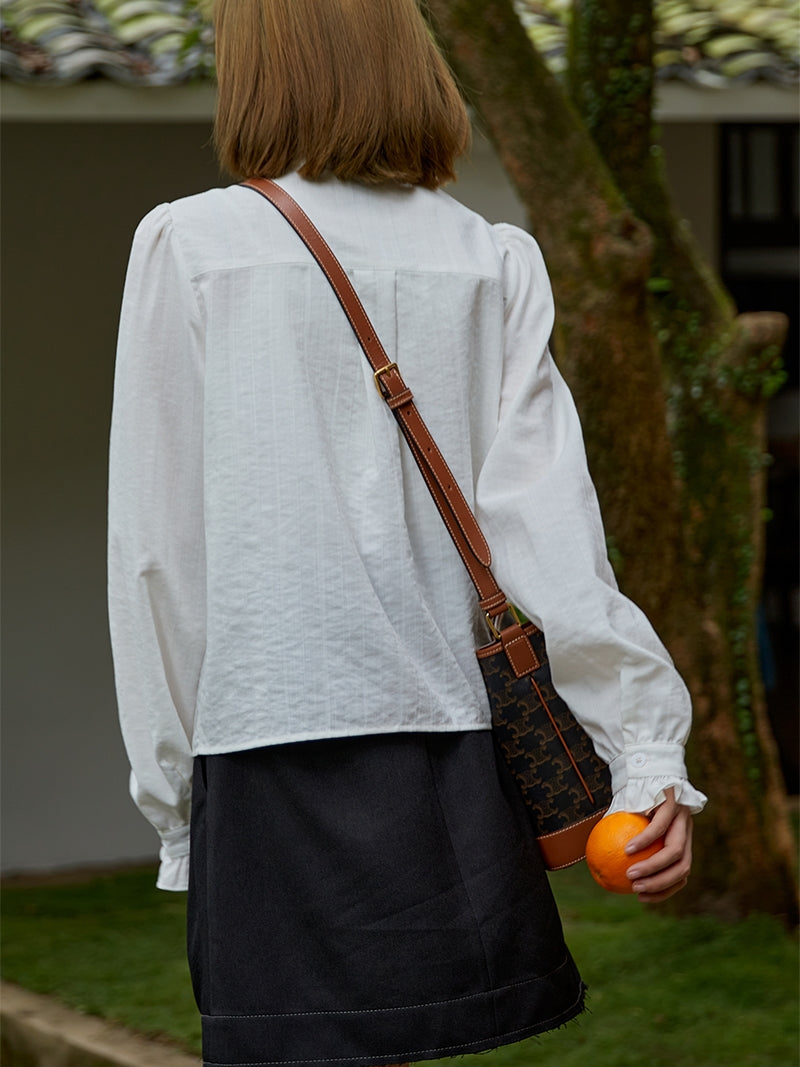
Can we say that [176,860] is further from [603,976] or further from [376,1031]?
[603,976]

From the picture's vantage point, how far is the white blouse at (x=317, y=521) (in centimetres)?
157

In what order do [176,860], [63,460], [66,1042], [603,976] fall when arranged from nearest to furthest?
[176,860] < [66,1042] < [603,976] < [63,460]

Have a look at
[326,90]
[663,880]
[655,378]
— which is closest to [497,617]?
[663,880]

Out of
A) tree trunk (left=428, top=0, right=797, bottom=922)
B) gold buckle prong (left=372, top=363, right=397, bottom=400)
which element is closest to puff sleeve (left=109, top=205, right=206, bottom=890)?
gold buckle prong (left=372, top=363, right=397, bottom=400)

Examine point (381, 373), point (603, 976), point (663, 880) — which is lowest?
point (603, 976)

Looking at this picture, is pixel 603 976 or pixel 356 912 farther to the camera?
pixel 603 976

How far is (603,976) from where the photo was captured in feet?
12.1

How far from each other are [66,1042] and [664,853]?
231 cm

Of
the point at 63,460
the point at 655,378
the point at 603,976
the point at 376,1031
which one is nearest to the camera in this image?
the point at 376,1031

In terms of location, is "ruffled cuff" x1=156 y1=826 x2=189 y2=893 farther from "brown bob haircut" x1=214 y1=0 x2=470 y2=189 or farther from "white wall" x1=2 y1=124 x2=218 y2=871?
"white wall" x1=2 y1=124 x2=218 y2=871

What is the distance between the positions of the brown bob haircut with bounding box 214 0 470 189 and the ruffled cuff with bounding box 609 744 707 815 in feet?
2.50

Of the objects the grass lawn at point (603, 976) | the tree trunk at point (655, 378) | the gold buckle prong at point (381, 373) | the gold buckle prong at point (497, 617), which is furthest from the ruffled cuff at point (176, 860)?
the tree trunk at point (655, 378)

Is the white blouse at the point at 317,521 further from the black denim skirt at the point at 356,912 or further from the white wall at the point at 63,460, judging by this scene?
the white wall at the point at 63,460

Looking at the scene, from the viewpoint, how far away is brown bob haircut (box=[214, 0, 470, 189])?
5.37ft
